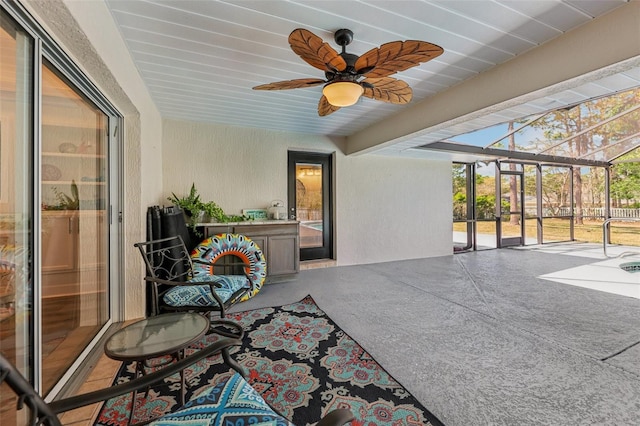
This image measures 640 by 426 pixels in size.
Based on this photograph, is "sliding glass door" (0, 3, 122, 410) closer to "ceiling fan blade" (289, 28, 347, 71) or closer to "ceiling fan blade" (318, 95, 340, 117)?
"ceiling fan blade" (289, 28, 347, 71)

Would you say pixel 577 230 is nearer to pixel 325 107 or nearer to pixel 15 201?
pixel 325 107

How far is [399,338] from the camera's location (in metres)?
2.40

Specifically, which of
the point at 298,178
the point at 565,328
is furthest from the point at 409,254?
the point at 565,328

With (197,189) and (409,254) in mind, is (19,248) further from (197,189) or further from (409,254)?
(409,254)

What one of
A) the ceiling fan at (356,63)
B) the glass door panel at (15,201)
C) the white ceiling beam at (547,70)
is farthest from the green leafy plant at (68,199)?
the white ceiling beam at (547,70)

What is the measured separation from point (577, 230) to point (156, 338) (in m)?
10.8

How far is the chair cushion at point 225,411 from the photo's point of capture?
2.97 ft

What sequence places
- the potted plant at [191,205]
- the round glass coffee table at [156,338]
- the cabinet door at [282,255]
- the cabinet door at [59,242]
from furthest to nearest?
the cabinet door at [282,255], the potted plant at [191,205], the cabinet door at [59,242], the round glass coffee table at [156,338]

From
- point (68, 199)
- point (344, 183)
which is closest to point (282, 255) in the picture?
point (344, 183)

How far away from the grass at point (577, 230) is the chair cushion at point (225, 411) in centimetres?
700

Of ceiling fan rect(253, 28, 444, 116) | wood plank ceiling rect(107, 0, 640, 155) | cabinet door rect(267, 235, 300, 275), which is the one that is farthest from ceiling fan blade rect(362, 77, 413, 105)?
cabinet door rect(267, 235, 300, 275)

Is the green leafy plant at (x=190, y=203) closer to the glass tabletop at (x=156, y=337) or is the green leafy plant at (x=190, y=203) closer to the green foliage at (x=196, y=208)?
the green foliage at (x=196, y=208)

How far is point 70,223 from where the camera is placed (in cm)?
182

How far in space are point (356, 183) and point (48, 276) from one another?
461 cm
